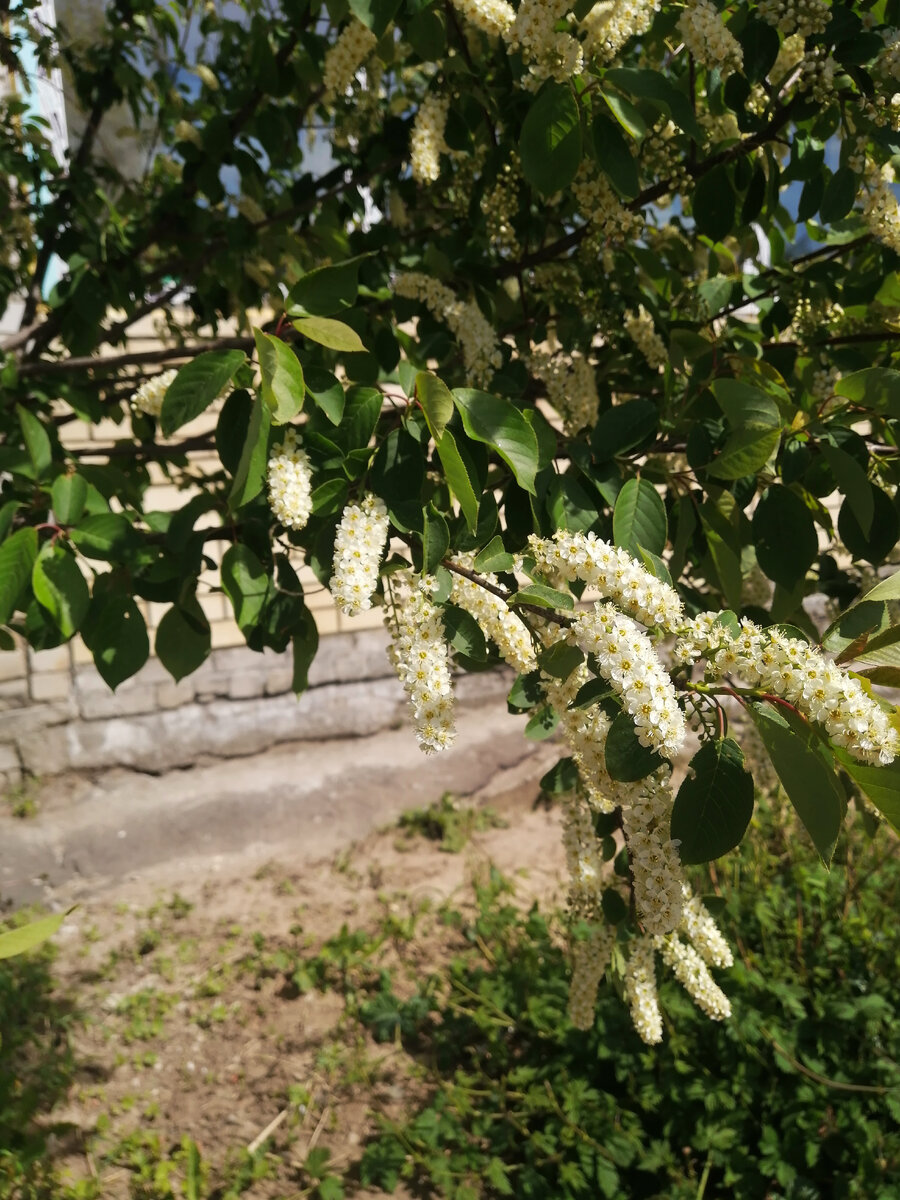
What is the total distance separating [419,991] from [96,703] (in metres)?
1.59

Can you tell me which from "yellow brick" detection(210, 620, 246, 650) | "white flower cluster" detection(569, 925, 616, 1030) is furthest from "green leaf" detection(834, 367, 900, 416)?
"yellow brick" detection(210, 620, 246, 650)

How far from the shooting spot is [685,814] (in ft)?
2.36

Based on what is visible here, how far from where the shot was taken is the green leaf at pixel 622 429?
1.06 m

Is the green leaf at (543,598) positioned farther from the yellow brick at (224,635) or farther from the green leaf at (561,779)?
the yellow brick at (224,635)

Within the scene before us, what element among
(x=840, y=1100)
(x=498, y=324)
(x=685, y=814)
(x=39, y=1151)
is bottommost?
(x=840, y=1100)

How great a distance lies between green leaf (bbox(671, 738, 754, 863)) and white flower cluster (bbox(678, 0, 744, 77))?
0.82 m

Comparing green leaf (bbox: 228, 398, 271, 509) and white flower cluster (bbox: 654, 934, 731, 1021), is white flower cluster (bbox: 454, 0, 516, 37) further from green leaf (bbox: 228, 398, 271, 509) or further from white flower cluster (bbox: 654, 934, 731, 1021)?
white flower cluster (bbox: 654, 934, 731, 1021)

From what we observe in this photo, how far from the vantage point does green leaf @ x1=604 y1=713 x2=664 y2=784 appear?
28.7 inches

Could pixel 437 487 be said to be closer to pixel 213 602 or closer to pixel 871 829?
pixel 871 829

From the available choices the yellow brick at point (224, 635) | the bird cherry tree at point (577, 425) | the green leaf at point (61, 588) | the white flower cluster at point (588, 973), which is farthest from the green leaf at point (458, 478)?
the yellow brick at point (224, 635)

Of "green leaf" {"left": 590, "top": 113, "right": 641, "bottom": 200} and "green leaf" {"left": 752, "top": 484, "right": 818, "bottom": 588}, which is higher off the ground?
"green leaf" {"left": 590, "top": 113, "right": 641, "bottom": 200}

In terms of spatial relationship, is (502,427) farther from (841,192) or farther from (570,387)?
(841,192)

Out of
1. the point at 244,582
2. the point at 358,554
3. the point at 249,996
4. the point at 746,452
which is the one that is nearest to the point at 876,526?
the point at 746,452

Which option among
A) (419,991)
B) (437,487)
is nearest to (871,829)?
(437,487)
